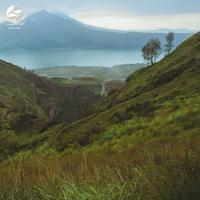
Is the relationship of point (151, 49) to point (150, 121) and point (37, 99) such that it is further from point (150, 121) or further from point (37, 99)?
point (150, 121)

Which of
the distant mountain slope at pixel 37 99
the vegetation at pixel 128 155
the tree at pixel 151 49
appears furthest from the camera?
the distant mountain slope at pixel 37 99

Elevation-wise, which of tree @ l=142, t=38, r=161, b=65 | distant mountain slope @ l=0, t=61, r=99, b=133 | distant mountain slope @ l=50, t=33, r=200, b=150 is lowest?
distant mountain slope @ l=0, t=61, r=99, b=133

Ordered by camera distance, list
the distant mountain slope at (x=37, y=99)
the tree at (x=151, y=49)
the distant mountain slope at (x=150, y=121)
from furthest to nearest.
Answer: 1. the distant mountain slope at (x=37, y=99)
2. the tree at (x=151, y=49)
3. the distant mountain slope at (x=150, y=121)

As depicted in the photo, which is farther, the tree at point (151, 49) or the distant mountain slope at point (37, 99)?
→ the distant mountain slope at point (37, 99)

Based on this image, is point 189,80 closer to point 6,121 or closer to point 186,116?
point 186,116

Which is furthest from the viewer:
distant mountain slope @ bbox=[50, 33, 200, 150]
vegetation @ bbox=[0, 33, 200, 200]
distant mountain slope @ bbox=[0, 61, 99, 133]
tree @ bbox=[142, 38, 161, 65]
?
distant mountain slope @ bbox=[0, 61, 99, 133]

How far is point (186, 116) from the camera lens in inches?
1069

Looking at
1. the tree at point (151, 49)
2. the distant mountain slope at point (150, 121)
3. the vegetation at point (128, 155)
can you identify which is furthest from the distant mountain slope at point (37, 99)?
the vegetation at point (128, 155)

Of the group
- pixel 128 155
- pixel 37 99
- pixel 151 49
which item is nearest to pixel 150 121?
pixel 128 155

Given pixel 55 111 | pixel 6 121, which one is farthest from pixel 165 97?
pixel 55 111

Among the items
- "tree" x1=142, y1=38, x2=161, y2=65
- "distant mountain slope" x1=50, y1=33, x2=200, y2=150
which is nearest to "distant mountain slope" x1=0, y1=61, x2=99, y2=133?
"tree" x1=142, y1=38, x2=161, y2=65

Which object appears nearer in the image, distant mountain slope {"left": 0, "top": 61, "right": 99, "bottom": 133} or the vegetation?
the vegetation

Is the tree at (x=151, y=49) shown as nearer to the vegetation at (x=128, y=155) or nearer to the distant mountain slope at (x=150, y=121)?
the vegetation at (x=128, y=155)

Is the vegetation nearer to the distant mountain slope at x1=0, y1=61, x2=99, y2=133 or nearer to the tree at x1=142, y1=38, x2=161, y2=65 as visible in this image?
the tree at x1=142, y1=38, x2=161, y2=65
